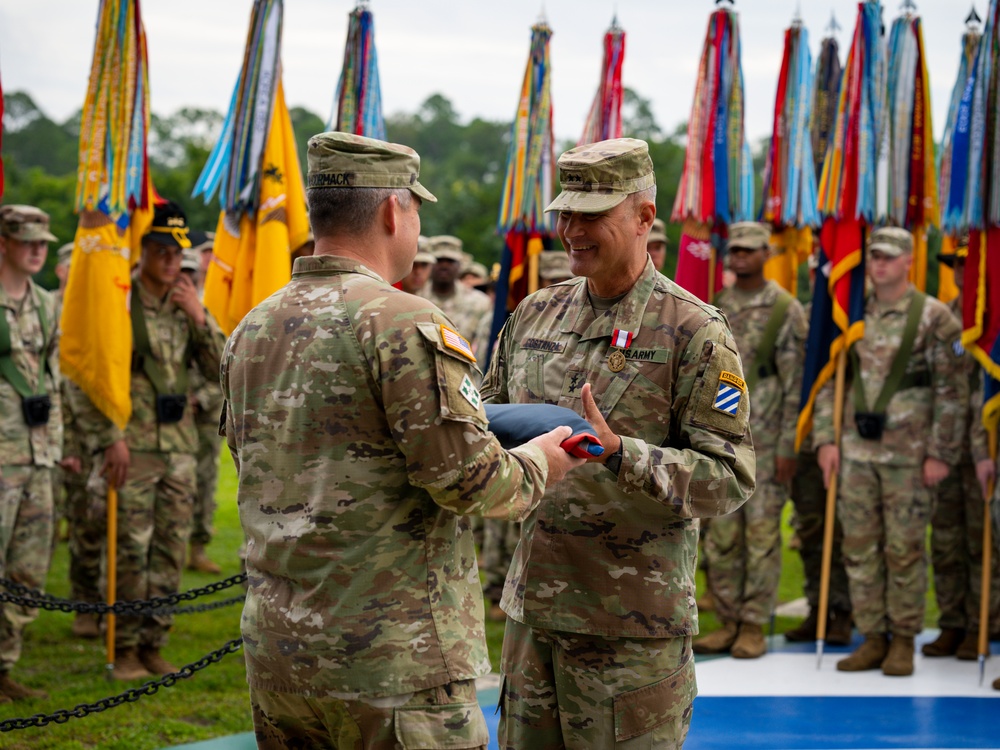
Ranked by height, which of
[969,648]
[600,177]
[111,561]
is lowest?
[969,648]

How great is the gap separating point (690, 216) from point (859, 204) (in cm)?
112

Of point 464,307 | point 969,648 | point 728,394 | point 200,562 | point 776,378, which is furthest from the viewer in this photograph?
point 464,307

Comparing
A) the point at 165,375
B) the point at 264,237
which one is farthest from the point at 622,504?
the point at 165,375

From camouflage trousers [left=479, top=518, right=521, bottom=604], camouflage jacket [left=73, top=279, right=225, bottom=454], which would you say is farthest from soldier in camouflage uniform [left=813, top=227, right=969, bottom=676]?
camouflage jacket [left=73, top=279, right=225, bottom=454]

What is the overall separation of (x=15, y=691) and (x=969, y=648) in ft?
17.6

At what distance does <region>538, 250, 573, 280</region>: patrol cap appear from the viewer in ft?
24.0

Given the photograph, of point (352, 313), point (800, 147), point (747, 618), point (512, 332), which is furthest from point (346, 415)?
point (800, 147)

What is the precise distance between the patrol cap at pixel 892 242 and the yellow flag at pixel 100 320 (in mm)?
4337

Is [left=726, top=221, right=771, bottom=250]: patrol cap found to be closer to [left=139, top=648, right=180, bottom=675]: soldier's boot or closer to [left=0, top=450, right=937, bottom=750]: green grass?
[left=0, top=450, right=937, bottom=750]: green grass

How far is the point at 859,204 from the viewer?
22.0 feet

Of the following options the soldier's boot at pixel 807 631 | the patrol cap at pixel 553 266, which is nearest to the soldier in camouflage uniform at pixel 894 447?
the soldier's boot at pixel 807 631

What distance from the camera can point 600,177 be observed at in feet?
9.92

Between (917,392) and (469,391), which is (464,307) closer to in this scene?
(917,392)

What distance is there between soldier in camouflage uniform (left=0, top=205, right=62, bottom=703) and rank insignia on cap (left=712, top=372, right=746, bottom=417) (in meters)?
4.27
